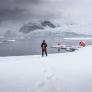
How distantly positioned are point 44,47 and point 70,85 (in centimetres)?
1491

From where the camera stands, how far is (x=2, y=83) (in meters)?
9.43

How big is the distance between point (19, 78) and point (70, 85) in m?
2.76

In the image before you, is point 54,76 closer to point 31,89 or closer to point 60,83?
point 60,83

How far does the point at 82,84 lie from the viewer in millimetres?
8906

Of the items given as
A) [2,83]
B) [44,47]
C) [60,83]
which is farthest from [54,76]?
[44,47]

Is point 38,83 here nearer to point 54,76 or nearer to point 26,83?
point 26,83

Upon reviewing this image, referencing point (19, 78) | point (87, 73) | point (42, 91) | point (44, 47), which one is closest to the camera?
point (42, 91)

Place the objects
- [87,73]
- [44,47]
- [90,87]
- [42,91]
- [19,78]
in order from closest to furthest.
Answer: [42,91] → [90,87] → [19,78] → [87,73] → [44,47]

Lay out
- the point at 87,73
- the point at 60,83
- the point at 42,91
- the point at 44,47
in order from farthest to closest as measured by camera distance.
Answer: the point at 44,47, the point at 87,73, the point at 60,83, the point at 42,91

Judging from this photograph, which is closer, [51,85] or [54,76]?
[51,85]

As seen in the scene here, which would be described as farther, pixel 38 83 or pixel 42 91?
pixel 38 83

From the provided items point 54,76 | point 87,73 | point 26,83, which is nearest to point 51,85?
point 26,83

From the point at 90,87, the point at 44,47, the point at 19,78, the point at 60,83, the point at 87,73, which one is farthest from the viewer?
the point at 44,47

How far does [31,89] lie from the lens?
26.9 ft
